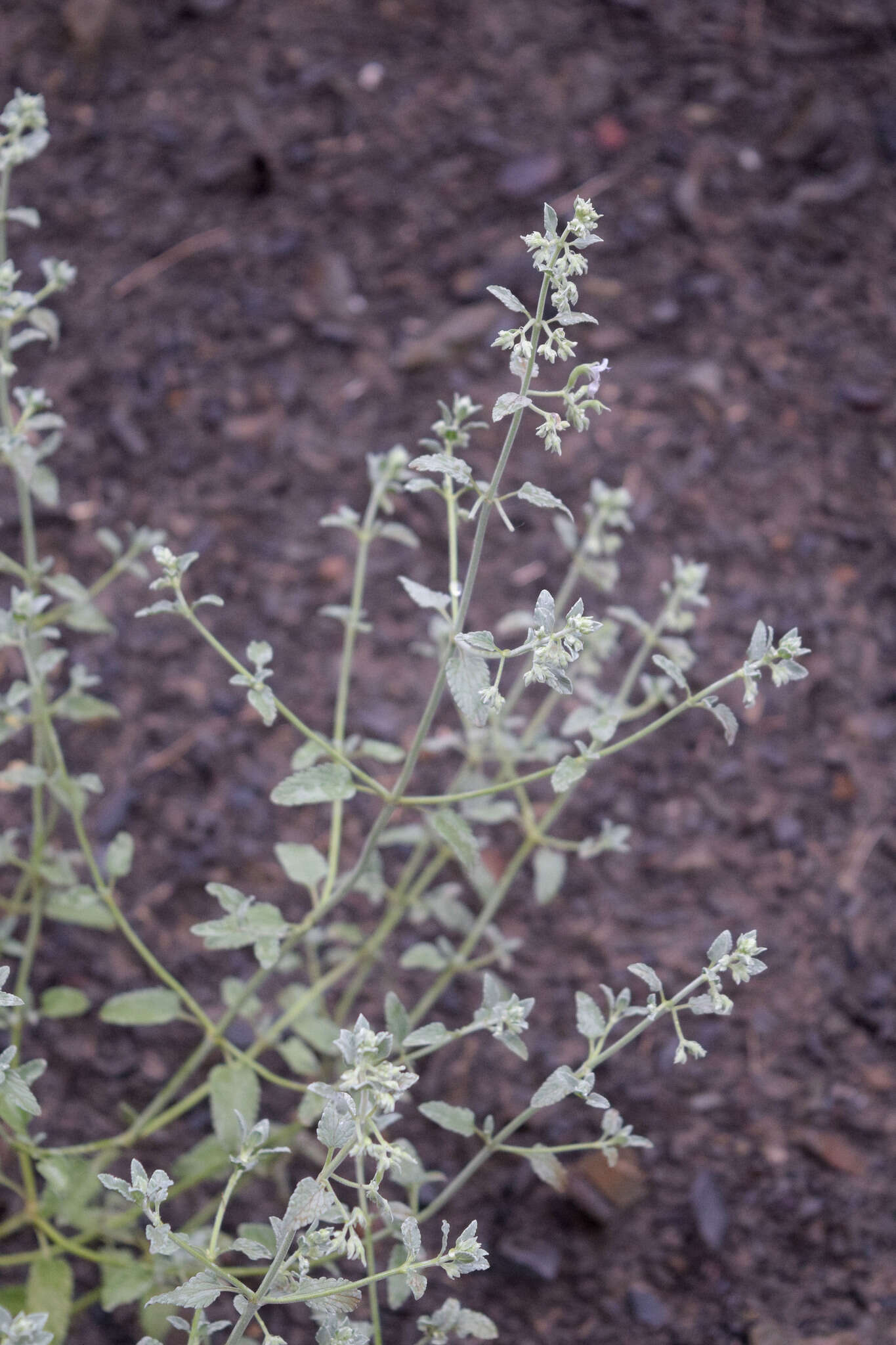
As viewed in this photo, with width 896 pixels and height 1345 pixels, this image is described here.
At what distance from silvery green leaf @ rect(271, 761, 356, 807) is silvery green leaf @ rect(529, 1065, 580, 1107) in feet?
1.44

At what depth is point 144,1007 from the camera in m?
1.97

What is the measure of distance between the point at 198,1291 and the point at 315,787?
1.99 ft

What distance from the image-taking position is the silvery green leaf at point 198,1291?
4.42 ft

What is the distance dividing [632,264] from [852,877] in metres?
1.79

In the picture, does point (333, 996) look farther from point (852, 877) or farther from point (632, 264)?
point (632, 264)

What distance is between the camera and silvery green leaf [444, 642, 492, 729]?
4.70ft

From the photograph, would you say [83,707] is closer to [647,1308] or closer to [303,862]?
[303,862]

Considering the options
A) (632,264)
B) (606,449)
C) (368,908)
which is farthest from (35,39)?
(368,908)

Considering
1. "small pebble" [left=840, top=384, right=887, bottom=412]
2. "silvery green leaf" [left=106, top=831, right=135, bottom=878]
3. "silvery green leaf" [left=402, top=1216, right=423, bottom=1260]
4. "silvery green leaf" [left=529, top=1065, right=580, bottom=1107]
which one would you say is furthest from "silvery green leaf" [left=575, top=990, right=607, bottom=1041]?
"small pebble" [left=840, top=384, right=887, bottom=412]

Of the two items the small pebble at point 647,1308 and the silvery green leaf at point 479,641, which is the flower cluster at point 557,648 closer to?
the silvery green leaf at point 479,641

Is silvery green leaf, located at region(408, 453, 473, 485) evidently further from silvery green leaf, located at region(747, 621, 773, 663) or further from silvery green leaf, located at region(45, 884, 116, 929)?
silvery green leaf, located at region(45, 884, 116, 929)

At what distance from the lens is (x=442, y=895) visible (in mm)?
2135

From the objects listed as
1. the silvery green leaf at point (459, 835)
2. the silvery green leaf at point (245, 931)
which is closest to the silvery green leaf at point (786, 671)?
the silvery green leaf at point (459, 835)

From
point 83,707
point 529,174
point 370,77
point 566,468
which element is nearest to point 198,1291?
point 83,707
